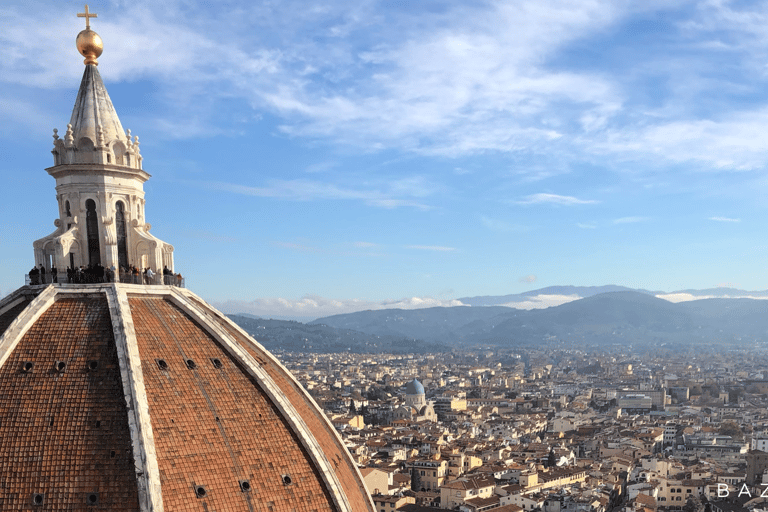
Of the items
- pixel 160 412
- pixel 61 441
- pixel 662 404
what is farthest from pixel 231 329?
pixel 662 404

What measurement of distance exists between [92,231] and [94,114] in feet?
5.40

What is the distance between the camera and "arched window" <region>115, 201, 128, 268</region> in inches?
434

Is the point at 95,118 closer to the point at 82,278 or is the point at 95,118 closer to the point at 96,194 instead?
the point at 96,194

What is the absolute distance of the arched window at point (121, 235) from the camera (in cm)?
1102

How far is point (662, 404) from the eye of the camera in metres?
106

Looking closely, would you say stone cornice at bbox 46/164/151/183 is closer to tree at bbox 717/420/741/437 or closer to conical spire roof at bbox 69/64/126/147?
conical spire roof at bbox 69/64/126/147

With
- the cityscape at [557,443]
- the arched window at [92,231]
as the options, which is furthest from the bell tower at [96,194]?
the cityscape at [557,443]

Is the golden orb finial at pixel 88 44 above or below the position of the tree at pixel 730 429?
above

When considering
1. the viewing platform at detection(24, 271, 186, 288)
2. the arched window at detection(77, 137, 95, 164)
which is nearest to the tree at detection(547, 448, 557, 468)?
the viewing platform at detection(24, 271, 186, 288)

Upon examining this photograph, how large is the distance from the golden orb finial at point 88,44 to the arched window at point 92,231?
2.21 m

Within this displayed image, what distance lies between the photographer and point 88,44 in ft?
37.2

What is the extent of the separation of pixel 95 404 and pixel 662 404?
350 ft

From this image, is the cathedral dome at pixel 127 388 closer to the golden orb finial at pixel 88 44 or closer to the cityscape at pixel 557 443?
the golden orb finial at pixel 88 44

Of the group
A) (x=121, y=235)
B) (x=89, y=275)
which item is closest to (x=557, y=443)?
(x=121, y=235)
